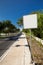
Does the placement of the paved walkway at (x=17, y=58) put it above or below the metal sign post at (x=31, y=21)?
below

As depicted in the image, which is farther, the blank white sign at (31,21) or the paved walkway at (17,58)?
the paved walkway at (17,58)

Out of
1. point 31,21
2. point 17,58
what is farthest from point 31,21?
point 17,58

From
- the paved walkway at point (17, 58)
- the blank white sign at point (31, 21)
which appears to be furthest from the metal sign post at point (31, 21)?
the paved walkway at point (17, 58)

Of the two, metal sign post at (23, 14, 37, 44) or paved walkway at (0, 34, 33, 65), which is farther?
paved walkway at (0, 34, 33, 65)

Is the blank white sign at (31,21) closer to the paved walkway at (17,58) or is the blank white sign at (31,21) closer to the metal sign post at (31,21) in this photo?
the metal sign post at (31,21)

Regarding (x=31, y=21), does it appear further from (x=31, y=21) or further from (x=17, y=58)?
(x=17, y=58)

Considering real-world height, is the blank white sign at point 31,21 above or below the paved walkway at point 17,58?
above

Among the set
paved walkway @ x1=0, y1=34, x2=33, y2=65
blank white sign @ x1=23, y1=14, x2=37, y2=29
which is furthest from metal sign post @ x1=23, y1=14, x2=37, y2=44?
paved walkway @ x1=0, y1=34, x2=33, y2=65

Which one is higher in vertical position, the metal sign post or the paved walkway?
the metal sign post

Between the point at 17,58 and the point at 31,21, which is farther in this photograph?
the point at 17,58

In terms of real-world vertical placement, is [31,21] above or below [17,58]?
above

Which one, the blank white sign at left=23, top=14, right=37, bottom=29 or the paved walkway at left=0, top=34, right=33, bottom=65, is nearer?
the blank white sign at left=23, top=14, right=37, bottom=29

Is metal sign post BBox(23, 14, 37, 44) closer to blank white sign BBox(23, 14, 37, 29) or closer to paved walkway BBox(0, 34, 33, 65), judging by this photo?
blank white sign BBox(23, 14, 37, 29)

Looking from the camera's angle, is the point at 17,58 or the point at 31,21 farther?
the point at 17,58
